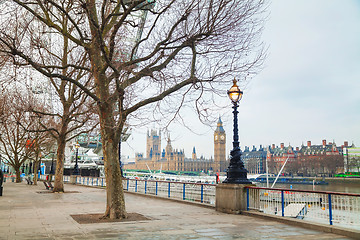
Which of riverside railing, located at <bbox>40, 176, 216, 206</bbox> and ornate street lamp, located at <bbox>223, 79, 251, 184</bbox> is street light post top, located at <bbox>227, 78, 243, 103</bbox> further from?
riverside railing, located at <bbox>40, 176, 216, 206</bbox>

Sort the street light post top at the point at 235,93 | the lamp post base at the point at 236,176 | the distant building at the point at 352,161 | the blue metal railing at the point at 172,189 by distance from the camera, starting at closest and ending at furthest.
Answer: the lamp post base at the point at 236,176
the street light post top at the point at 235,93
the blue metal railing at the point at 172,189
the distant building at the point at 352,161

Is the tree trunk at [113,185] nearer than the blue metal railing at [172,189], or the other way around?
the tree trunk at [113,185]

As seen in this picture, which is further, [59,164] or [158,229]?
[59,164]

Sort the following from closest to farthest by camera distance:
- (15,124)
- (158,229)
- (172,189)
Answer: (158,229) < (172,189) < (15,124)

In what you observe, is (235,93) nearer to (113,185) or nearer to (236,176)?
(236,176)

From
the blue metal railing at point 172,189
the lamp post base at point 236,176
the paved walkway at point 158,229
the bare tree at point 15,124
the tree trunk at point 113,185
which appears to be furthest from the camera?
the bare tree at point 15,124

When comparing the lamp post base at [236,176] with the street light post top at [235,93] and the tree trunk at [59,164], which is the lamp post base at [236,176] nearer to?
the street light post top at [235,93]

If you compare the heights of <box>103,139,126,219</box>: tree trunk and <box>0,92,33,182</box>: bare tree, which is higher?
<box>0,92,33,182</box>: bare tree

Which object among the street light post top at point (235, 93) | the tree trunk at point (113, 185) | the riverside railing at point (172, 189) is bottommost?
the riverside railing at point (172, 189)

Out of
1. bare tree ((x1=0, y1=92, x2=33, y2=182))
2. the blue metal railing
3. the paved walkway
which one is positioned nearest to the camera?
the paved walkway

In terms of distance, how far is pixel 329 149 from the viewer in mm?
180000

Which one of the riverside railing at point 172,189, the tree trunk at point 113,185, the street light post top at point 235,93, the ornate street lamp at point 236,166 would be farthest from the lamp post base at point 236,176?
the tree trunk at point 113,185

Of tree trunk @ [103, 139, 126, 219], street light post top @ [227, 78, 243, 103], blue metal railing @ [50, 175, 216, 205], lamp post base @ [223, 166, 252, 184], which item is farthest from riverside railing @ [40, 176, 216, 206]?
tree trunk @ [103, 139, 126, 219]

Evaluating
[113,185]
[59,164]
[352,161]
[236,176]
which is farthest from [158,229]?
[352,161]
